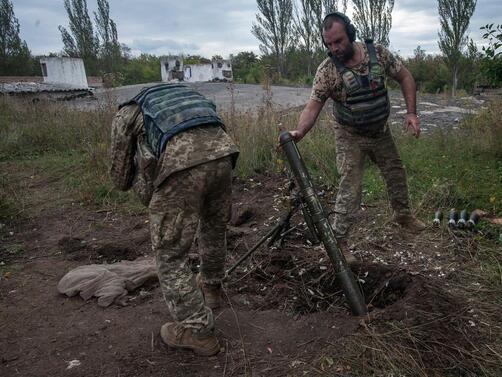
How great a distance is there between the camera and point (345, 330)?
8.61ft

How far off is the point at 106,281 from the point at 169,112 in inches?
70.1

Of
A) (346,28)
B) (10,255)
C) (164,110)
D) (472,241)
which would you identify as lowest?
(10,255)

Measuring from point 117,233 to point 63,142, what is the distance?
5.20m

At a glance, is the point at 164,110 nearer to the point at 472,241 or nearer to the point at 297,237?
the point at 297,237

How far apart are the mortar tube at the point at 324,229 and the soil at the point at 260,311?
141 mm

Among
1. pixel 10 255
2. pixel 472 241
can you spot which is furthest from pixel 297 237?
pixel 10 255

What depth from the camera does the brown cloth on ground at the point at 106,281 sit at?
338 centimetres

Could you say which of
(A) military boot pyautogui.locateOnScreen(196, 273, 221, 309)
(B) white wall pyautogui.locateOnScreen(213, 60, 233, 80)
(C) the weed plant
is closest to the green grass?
(C) the weed plant

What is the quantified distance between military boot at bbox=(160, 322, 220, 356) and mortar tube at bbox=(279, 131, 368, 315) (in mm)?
881

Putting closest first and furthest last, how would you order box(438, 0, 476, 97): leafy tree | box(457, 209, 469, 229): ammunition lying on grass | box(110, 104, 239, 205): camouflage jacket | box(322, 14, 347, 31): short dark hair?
box(110, 104, 239, 205): camouflage jacket → box(322, 14, 347, 31): short dark hair → box(457, 209, 469, 229): ammunition lying on grass → box(438, 0, 476, 97): leafy tree

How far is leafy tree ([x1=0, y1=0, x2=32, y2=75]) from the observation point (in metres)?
29.7

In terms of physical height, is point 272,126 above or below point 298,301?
above

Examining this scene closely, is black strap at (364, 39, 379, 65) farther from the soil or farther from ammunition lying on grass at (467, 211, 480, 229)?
ammunition lying on grass at (467, 211, 480, 229)

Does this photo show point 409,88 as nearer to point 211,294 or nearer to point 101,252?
point 211,294
